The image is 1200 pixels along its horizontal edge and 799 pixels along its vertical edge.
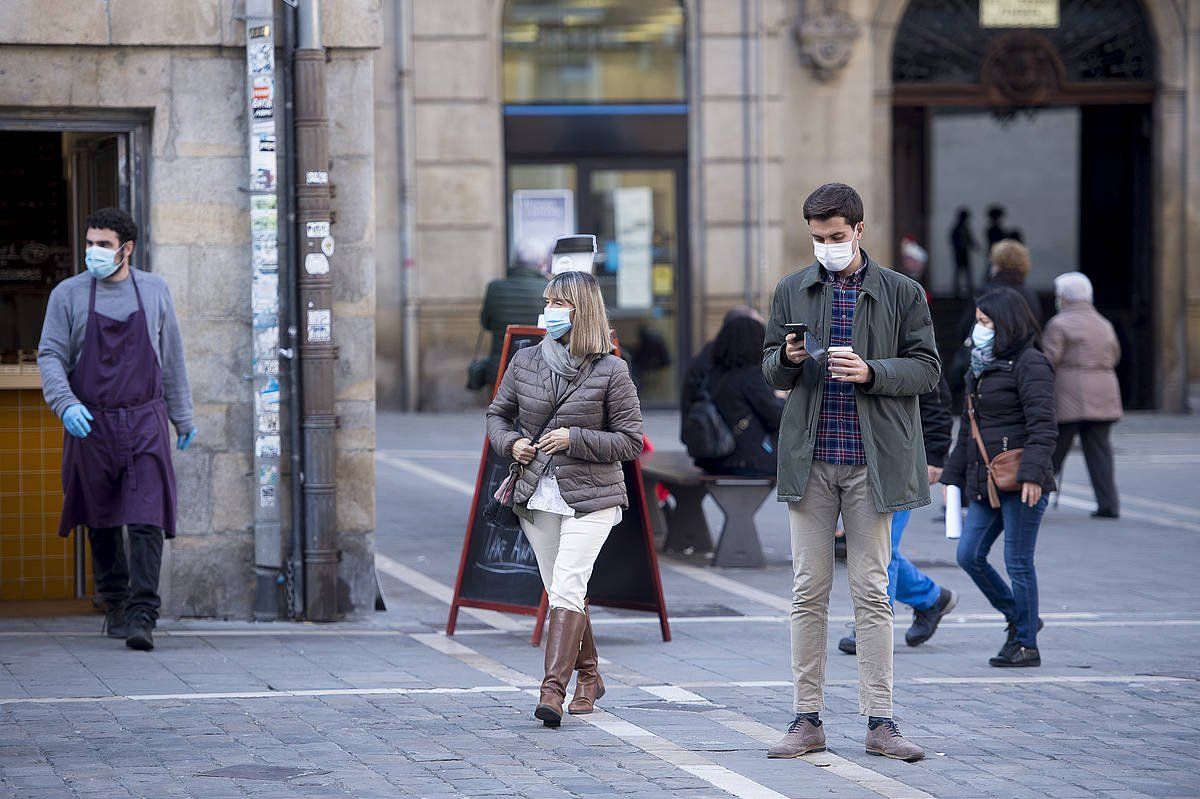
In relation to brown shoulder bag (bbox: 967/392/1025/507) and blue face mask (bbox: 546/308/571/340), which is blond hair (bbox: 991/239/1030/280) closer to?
brown shoulder bag (bbox: 967/392/1025/507)

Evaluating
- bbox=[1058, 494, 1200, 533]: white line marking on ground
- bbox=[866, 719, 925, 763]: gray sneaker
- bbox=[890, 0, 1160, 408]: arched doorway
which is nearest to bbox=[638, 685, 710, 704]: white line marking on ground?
bbox=[866, 719, 925, 763]: gray sneaker

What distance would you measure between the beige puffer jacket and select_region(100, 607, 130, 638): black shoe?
2.22 m

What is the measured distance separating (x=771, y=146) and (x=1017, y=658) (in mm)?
12164

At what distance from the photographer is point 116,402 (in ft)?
26.8

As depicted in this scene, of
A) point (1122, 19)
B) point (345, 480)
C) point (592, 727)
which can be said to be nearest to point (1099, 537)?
point (345, 480)

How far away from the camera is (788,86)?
784 inches

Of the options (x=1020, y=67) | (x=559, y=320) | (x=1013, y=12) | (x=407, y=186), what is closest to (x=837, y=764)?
(x=559, y=320)

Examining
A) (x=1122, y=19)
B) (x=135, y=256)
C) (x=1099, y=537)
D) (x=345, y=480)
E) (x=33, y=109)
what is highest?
(x=1122, y=19)

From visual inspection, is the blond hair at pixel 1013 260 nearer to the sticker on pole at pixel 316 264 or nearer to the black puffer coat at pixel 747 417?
the black puffer coat at pixel 747 417

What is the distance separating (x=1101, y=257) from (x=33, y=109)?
15.6 metres

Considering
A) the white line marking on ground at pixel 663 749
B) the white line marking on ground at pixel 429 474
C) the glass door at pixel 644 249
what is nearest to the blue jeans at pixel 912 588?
the white line marking on ground at pixel 663 749

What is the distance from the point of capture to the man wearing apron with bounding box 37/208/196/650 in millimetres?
8156

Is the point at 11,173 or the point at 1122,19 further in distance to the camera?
the point at 1122,19

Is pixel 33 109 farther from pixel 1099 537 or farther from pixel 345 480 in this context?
pixel 1099 537
